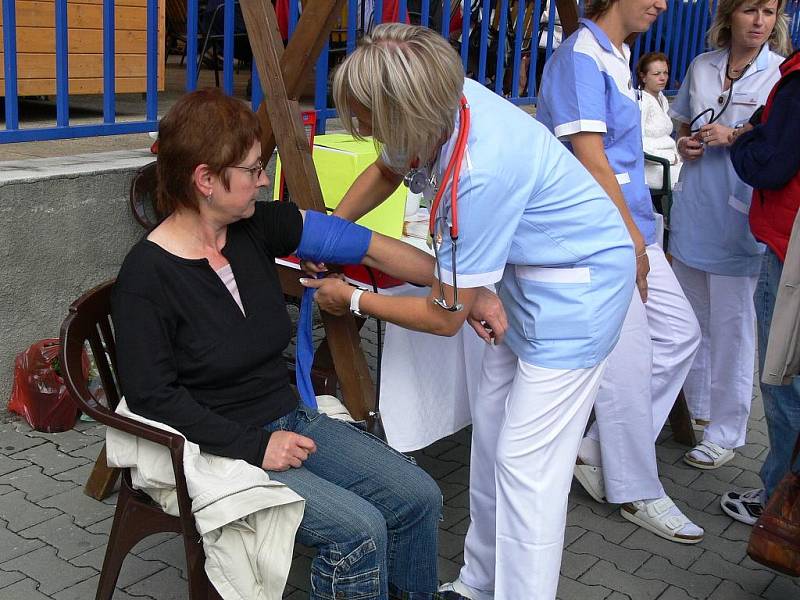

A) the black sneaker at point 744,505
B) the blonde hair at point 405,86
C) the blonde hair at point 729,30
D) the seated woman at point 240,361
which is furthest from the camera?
the blonde hair at point 729,30

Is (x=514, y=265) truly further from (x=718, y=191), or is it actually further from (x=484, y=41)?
(x=484, y=41)

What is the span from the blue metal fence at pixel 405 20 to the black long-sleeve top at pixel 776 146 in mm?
1457

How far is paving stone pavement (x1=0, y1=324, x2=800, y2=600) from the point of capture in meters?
2.90

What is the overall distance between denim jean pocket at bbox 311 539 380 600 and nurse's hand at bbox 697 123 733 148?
85.3 inches

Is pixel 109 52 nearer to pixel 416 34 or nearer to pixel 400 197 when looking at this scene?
pixel 400 197

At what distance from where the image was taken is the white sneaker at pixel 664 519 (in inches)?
131

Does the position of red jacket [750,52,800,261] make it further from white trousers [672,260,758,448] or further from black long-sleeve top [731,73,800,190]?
white trousers [672,260,758,448]

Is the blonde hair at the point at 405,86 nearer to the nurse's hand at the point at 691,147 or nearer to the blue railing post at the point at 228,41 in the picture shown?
the nurse's hand at the point at 691,147

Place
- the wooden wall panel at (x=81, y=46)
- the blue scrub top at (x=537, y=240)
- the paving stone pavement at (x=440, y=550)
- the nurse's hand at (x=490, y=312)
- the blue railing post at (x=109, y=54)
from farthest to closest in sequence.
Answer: the wooden wall panel at (x=81, y=46), the blue railing post at (x=109, y=54), the paving stone pavement at (x=440, y=550), the nurse's hand at (x=490, y=312), the blue scrub top at (x=537, y=240)

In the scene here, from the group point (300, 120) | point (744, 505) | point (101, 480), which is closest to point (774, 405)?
point (744, 505)

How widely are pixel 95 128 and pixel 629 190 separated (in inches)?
Answer: 90.4

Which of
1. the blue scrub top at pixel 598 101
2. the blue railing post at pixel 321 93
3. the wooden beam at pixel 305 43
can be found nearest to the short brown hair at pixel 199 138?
the wooden beam at pixel 305 43

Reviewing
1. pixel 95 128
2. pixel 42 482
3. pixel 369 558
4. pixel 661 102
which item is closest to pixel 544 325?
pixel 369 558

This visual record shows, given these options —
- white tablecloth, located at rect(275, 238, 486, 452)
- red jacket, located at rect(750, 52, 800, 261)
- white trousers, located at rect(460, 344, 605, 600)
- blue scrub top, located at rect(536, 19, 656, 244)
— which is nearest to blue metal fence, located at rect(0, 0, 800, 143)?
blue scrub top, located at rect(536, 19, 656, 244)
